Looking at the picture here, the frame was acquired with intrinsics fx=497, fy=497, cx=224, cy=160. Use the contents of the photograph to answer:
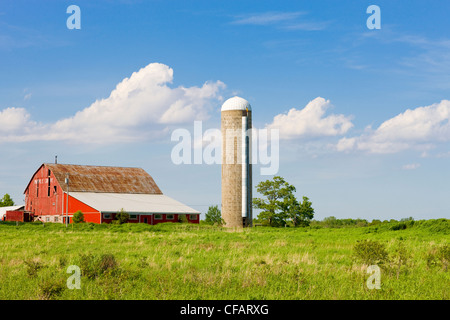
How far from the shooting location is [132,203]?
73.1 m

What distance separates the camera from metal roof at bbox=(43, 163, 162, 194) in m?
75.6

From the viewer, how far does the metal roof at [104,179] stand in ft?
248

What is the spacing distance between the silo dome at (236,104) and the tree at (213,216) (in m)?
14.4

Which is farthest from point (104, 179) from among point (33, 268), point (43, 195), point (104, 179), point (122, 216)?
point (33, 268)

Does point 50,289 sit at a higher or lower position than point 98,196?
lower

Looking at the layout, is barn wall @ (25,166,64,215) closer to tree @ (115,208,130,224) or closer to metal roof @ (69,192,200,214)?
metal roof @ (69,192,200,214)

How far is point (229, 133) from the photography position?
67000 millimetres

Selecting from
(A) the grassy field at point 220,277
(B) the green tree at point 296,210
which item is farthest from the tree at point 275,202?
(A) the grassy field at point 220,277

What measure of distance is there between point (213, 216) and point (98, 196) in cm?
1763

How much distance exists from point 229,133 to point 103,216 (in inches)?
788

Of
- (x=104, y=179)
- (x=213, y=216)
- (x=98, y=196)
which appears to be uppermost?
(x=104, y=179)

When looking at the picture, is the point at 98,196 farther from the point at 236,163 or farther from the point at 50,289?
the point at 50,289

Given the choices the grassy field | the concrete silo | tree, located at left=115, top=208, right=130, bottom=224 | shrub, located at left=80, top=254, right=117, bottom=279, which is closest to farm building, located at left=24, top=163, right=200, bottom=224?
tree, located at left=115, top=208, right=130, bottom=224

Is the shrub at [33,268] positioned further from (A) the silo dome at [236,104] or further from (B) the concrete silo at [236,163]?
(A) the silo dome at [236,104]
